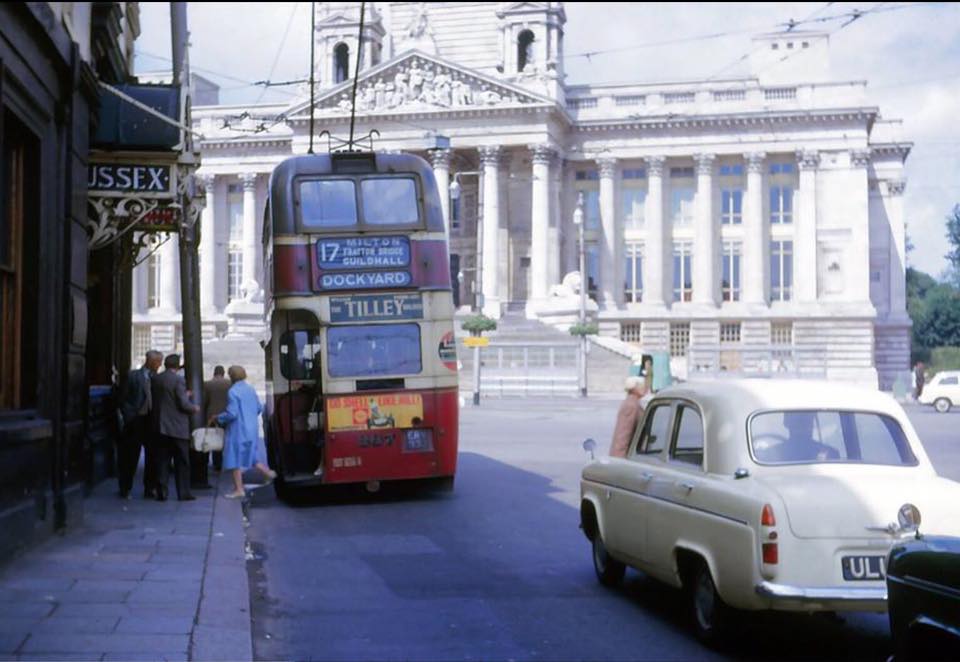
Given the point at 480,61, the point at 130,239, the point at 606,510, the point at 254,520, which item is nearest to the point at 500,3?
the point at 480,61

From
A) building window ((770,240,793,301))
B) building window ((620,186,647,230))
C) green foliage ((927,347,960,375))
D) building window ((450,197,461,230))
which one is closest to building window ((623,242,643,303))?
building window ((620,186,647,230))

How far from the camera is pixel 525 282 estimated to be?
73125 mm

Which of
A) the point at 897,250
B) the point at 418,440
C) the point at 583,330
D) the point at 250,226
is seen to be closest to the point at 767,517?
the point at 418,440

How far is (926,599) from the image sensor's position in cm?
449

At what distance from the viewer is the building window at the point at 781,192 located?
71688mm

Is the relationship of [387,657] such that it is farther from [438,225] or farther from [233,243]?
[233,243]

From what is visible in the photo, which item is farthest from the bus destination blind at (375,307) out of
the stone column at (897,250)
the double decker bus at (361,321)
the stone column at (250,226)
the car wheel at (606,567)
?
the stone column at (250,226)

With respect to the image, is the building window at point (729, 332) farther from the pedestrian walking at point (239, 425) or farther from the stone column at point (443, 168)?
the pedestrian walking at point (239, 425)

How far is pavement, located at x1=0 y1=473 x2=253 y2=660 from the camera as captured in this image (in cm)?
723

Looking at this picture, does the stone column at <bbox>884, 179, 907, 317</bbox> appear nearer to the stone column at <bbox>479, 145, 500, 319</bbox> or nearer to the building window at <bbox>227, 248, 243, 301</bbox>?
the stone column at <bbox>479, 145, 500, 319</bbox>

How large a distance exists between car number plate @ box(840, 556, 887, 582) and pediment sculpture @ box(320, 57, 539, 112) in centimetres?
6468

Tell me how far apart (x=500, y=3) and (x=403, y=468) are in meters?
66.1

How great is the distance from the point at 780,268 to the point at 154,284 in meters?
38.6

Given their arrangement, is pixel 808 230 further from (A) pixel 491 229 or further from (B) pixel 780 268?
(A) pixel 491 229
